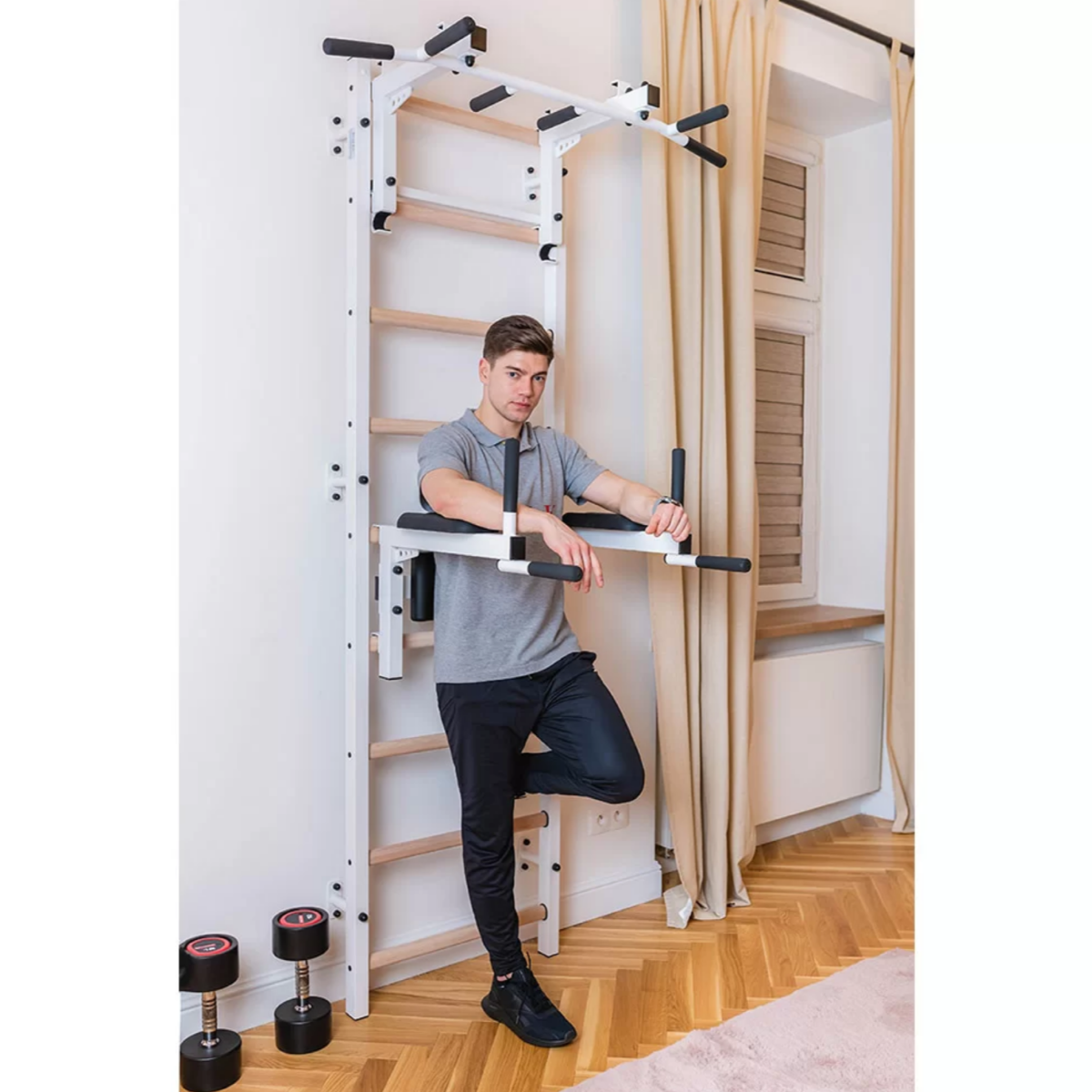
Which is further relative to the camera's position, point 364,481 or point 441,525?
point 364,481

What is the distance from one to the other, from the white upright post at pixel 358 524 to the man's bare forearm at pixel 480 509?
12.1 inches

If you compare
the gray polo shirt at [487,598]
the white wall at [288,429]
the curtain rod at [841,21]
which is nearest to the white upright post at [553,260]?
the white wall at [288,429]

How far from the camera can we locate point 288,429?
252cm

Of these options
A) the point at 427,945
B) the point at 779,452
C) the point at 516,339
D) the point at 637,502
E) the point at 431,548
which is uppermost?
the point at 516,339

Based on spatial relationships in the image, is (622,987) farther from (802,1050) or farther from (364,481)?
(364,481)

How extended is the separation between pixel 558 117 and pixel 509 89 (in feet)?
0.69

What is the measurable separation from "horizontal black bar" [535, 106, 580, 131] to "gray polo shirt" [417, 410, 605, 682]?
0.77 m

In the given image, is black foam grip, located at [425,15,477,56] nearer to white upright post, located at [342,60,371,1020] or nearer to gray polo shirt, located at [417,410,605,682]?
white upright post, located at [342,60,371,1020]

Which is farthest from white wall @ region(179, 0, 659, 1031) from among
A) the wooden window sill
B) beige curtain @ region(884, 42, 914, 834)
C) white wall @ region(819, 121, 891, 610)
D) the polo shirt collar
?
white wall @ region(819, 121, 891, 610)

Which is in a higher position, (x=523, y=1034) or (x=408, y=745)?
(x=408, y=745)

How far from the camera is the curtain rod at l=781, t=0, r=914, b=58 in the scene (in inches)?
141

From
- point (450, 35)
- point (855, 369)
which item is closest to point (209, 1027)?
point (450, 35)
